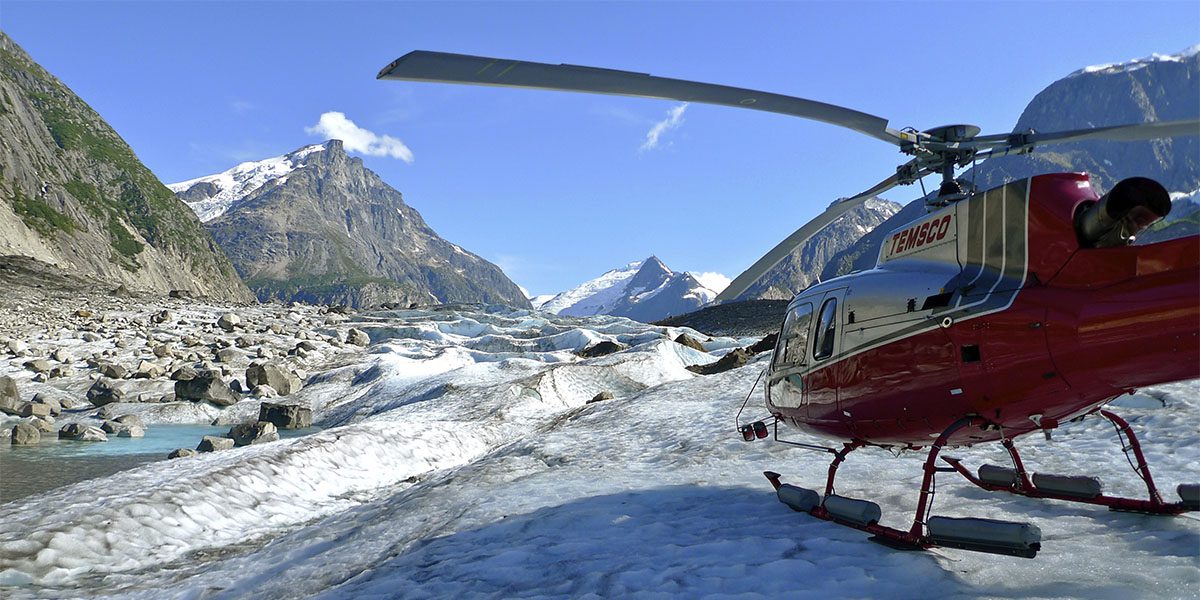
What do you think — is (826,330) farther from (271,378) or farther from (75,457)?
(271,378)

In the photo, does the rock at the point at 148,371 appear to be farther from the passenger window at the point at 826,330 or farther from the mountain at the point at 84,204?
the mountain at the point at 84,204

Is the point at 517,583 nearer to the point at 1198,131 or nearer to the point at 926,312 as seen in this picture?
the point at 926,312

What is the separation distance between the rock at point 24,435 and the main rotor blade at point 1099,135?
2182 cm

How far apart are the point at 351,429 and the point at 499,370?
26.8ft

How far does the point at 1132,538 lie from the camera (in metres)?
5.38

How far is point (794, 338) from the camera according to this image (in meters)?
7.58

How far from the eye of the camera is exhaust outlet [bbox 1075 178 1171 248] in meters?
4.46

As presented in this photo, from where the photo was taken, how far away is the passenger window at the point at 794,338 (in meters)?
7.30

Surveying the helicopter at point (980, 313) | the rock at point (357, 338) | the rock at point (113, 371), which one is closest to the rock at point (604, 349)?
Result: the rock at point (357, 338)

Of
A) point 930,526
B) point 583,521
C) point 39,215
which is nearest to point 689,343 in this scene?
point 583,521

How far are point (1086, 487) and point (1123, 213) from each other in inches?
122

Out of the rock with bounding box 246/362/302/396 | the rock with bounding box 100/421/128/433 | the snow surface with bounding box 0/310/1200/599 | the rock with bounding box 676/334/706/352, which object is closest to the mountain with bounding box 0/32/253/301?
the rock with bounding box 246/362/302/396

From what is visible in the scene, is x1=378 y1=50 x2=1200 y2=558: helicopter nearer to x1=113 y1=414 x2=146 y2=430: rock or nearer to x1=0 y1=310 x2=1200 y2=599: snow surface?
x1=0 y1=310 x2=1200 y2=599: snow surface

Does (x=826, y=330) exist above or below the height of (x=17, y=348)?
below
